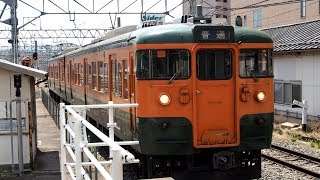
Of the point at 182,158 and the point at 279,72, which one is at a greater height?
the point at 279,72

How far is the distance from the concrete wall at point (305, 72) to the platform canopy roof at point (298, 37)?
31 cm

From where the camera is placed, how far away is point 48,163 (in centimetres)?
1139

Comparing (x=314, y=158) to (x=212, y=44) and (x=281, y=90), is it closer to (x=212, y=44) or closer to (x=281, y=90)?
(x=212, y=44)

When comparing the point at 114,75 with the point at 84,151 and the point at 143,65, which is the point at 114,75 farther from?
the point at 84,151

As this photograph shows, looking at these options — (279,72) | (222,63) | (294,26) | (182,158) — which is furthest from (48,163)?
(294,26)

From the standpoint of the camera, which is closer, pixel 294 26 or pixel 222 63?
pixel 222 63

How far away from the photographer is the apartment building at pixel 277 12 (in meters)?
27.3

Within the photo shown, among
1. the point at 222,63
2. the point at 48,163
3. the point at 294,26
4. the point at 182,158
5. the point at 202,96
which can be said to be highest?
the point at 294,26

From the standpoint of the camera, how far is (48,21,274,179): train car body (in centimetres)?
738

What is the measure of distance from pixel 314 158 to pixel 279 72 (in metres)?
7.81

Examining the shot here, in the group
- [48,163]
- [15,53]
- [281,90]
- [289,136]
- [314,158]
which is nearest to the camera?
[314,158]

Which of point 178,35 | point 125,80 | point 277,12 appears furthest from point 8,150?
point 277,12

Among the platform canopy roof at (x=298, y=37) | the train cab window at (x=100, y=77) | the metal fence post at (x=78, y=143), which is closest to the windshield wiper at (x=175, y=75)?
the metal fence post at (x=78, y=143)

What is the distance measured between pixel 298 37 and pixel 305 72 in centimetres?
196
